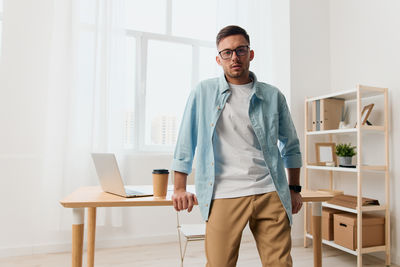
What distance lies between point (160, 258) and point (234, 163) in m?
1.92

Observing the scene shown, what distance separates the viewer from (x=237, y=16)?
3.56m

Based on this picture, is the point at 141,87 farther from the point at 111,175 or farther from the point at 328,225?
the point at 328,225

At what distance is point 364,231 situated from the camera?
106 inches

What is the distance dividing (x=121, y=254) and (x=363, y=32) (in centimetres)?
318

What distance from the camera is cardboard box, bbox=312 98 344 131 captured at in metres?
3.20

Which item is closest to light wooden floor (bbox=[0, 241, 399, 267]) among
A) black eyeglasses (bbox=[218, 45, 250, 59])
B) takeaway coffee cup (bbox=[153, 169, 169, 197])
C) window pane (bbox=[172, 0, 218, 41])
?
takeaway coffee cup (bbox=[153, 169, 169, 197])

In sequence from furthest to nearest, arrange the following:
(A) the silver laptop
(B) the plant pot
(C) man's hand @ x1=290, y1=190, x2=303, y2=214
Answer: (B) the plant pot → (A) the silver laptop → (C) man's hand @ x1=290, y1=190, x2=303, y2=214

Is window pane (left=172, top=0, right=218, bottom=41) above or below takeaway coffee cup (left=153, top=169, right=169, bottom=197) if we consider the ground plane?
above

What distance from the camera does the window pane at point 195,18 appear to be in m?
3.62

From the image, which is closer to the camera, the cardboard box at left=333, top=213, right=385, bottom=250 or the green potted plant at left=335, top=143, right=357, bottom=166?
the cardboard box at left=333, top=213, right=385, bottom=250

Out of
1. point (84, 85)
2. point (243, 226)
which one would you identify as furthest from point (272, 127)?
point (84, 85)

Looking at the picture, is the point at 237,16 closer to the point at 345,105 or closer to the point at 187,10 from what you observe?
the point at 187,10

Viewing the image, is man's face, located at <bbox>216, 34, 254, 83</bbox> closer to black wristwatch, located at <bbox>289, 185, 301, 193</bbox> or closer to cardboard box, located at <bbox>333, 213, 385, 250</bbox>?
black wristwatch, located at <bbox>289, 185, 301, 193</bbox>

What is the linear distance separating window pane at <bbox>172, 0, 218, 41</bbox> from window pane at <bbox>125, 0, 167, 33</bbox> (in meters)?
0.14
